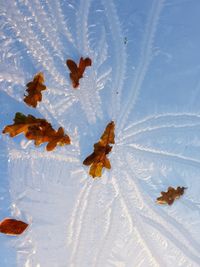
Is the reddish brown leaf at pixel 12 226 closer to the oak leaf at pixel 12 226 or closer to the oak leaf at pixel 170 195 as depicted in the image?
the oak leaf at pixel 12 226

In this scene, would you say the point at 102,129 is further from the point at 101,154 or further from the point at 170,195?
the point at 170,195

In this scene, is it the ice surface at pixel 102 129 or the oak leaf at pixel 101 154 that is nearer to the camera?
the ice surface at pixel 102 129

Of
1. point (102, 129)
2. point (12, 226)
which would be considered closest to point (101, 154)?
point (102, 129)

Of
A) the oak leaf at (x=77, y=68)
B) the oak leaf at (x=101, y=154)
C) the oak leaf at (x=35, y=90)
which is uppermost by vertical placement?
the oak leaf at (x=77, y=68)

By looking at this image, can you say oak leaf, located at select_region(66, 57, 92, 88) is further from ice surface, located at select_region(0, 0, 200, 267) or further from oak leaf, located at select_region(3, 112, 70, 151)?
oak leaf, located at select_region(3, 112, 70, 151)

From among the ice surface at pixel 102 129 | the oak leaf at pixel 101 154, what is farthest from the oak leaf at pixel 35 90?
the oak leaf at pixel 101 154

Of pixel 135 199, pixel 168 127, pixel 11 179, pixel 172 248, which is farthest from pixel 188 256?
pixel 11 179

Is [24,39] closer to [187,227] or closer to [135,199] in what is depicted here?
[135,199]
